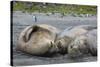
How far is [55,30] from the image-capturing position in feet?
8.17

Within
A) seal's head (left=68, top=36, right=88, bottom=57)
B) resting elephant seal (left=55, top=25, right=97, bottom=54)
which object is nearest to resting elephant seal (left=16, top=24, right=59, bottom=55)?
resting elephant seal (left=55, top=25, right=97, bottom=54)

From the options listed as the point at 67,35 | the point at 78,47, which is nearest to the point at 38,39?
the point at 67,35

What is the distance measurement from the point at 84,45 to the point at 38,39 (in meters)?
0.63

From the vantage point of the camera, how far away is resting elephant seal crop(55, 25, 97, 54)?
8.18 ft

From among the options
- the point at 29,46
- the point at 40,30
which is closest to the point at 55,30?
the point at 40,30

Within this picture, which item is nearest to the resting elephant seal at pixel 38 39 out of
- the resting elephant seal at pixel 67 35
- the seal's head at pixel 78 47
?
the resting elephant seal at pixel 67 35

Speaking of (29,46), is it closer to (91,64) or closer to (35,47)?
(35,47)

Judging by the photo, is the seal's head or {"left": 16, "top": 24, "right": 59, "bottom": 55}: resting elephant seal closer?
{"left": 16, "top": 24, "right": 59, "bottom": 55}: resting elephant seal

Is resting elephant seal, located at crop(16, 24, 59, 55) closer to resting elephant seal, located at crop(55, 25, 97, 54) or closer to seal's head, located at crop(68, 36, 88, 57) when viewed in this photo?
resting elephant seal, located at crop(55, 25, 97, 54)

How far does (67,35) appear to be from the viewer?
254 cm

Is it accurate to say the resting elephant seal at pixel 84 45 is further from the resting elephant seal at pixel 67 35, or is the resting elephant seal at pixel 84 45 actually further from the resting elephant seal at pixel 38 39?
the resting elephant seal at pixel 38 39

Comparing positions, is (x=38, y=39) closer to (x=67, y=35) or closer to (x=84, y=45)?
(x=67, y=35)

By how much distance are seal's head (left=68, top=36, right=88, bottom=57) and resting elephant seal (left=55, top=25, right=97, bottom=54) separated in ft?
0.15

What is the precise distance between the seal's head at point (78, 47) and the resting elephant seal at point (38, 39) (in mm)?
223
